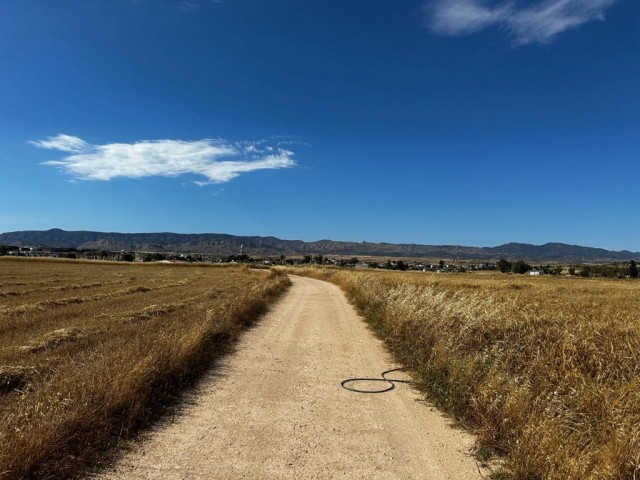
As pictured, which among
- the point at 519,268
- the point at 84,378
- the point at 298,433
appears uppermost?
the point at 519,268

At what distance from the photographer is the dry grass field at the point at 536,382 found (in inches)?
209

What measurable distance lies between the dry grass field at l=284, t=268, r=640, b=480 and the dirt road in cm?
61

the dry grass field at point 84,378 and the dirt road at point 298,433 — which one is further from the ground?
the dry grass field at point 84,378

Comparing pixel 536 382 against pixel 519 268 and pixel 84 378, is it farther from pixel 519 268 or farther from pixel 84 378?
pixel 519 268

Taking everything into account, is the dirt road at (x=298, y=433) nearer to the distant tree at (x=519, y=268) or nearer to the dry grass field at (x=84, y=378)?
the dry grass field at (x=84, y=378)

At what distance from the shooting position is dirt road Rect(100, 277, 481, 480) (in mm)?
5555

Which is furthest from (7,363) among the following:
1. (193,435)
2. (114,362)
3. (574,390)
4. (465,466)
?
(574,390)

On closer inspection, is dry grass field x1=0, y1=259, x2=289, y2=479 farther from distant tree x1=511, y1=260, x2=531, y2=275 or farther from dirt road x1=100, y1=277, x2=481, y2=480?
distant tree x1=511, y1=260, x2=531, y2=275

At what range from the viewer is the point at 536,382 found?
8008 mm

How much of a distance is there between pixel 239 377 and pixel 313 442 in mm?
3724

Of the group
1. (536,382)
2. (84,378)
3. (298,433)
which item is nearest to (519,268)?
(536,382)

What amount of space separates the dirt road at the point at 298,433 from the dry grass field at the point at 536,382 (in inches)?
24.1

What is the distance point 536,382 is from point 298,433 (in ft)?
14.2

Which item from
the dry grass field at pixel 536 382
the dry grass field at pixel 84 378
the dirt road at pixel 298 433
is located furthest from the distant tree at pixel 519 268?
the dirt road at pixel 298 433
